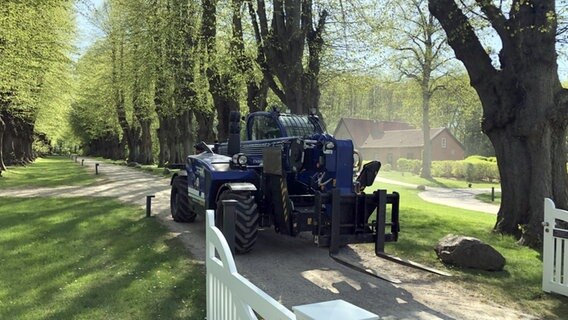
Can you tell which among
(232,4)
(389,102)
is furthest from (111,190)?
(389,102)

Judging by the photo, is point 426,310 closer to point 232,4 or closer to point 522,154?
point 522,154

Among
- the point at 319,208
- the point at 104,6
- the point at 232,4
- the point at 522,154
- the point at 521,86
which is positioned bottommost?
the point at 319,208

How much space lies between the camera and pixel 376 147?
227 ft

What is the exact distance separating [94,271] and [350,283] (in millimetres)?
3694

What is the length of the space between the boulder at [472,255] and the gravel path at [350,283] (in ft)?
2.38

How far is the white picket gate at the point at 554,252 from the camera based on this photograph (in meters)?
6.07

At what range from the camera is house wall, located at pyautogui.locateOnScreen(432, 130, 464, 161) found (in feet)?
213

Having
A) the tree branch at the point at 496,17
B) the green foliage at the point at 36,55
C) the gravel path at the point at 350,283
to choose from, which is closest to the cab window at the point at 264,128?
the gravel path at the point at 350,283

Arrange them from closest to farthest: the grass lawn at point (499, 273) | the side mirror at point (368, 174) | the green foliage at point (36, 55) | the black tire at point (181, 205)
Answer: the grass lawn at point (499, 273)
the side mirror at point (368, 174)
the black tire at point (181, 205)
the green foliage at point (36, 55)

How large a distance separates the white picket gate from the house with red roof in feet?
180

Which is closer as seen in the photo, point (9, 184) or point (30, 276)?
point (30, 276)

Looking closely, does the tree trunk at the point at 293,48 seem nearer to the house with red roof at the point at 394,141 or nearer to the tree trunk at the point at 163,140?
the tree trunk at the point at 163,140

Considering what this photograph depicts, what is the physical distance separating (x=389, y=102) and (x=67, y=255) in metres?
83.0

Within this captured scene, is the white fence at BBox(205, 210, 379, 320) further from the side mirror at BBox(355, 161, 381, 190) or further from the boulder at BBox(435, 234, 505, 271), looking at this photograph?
the boulder at BBox(435, 234, 505, 271)
